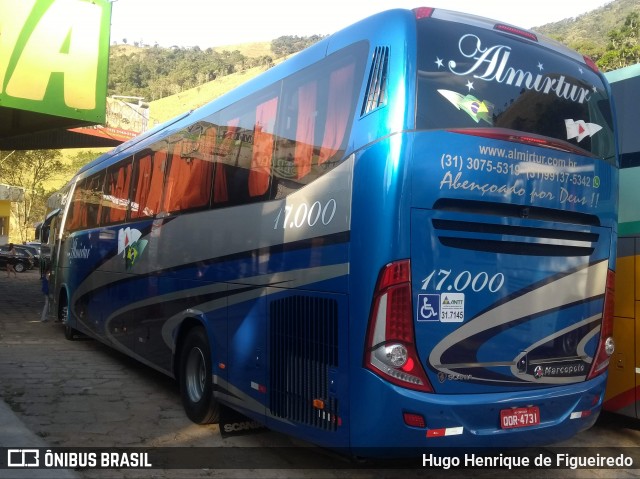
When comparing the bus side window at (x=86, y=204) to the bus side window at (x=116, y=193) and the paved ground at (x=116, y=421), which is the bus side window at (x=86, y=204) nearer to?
the bus side window at (x=116, y=193)

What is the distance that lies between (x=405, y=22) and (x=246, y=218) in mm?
2215

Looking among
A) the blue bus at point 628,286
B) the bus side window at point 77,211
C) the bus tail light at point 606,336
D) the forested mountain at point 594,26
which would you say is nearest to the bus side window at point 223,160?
the bus tail light at point 606,336

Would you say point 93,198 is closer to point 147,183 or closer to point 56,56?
point 56,56

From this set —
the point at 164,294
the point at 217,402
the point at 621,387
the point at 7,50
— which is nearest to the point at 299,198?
the point at 217,402

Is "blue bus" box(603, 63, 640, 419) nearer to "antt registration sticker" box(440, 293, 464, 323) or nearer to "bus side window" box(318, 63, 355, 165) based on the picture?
"antt registration sticker" box(440, 293, 464, 323)

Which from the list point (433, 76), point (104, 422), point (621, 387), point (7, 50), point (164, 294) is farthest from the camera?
point (7, 50)

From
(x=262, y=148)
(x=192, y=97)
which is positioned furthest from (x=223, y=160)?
(x=192, y=97)

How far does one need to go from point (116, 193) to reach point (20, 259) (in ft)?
101

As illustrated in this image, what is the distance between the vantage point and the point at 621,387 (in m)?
5.91

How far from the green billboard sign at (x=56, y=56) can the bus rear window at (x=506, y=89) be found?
9119 millimetres

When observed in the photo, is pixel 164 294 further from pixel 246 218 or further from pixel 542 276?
pixel 542 276

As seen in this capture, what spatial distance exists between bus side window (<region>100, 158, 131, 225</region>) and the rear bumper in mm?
5970

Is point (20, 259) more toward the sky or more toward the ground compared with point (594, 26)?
more toward the ground

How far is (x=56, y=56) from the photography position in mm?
11375
